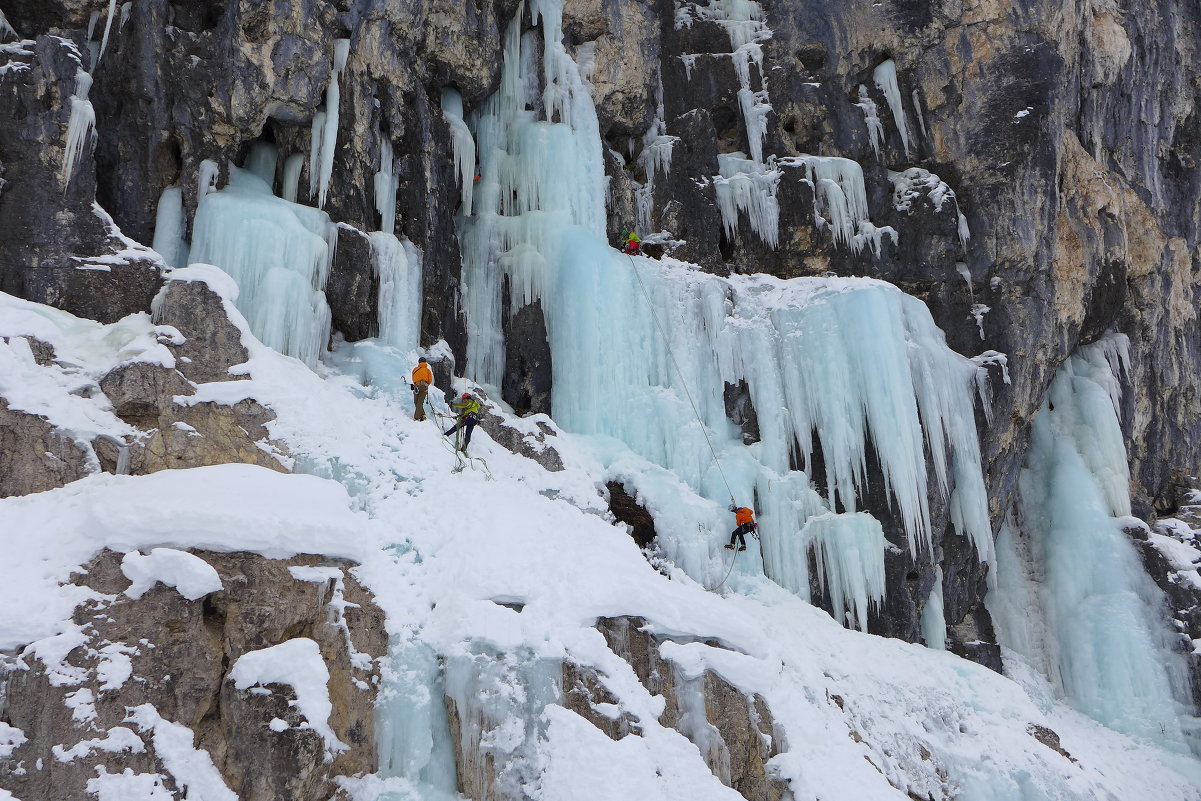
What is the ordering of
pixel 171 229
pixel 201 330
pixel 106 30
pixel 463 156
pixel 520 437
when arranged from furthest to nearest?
pixel 463 156, pixel 520 437, pixel 106 30, pixel 171 229, pixel 201 330

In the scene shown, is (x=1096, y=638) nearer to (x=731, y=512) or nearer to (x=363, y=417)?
(x=731, y=512)

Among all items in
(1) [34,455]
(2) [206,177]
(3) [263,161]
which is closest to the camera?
(1) [34,455]

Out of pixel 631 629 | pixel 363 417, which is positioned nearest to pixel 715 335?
pixel 363 417

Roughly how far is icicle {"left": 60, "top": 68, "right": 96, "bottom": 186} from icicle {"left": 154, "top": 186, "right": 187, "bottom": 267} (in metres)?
1.17

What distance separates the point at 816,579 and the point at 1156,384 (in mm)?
11365

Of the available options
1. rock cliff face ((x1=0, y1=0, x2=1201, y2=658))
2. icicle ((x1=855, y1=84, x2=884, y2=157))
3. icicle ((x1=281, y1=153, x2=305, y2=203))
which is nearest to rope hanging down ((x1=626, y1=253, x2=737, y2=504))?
rock cliff face ((x1=0, y1=0, x2=1201, y2=658))

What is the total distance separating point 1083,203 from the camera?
744 inches

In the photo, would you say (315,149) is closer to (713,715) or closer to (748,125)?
(748,125)

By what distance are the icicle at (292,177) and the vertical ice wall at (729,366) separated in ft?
11.7

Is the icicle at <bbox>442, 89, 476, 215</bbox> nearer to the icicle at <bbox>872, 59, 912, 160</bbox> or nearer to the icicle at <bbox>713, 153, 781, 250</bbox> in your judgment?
the icicle at <bbox>713, 153, 781, 250</bbox>

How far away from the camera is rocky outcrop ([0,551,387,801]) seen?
6.46 m

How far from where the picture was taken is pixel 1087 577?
17.9 meters

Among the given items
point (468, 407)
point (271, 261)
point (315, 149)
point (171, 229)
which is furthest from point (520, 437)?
point (171, 229)

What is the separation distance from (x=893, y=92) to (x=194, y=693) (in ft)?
58.5
